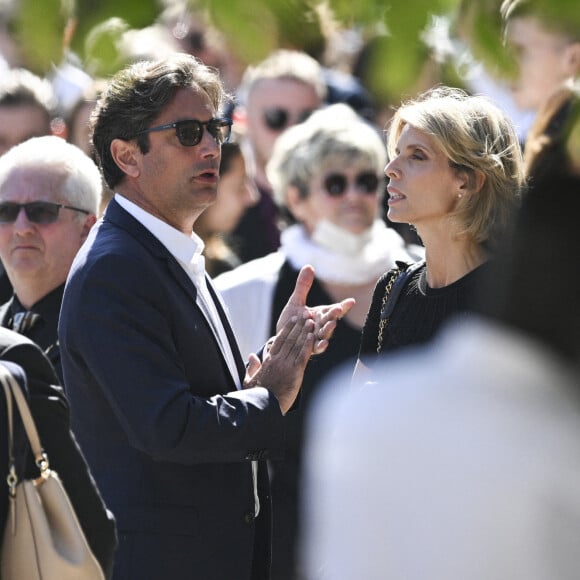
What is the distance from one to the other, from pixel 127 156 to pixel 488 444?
2709 mm

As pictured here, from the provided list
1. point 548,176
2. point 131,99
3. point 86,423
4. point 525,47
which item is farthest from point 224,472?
point 548,176

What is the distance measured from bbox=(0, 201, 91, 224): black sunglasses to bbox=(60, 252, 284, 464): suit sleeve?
1.04m

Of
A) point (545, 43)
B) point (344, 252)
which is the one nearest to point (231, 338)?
point (344, 252)

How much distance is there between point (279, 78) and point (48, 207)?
3.04m

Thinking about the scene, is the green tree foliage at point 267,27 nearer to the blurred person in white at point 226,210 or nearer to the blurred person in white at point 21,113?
the blurred person in white at point 226,210

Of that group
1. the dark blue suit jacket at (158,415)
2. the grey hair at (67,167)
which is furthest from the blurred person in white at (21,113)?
the dark blue suit jacket at (158,415)

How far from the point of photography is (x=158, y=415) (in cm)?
360

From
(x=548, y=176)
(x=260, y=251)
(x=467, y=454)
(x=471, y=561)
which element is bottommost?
(x=260, y=251)

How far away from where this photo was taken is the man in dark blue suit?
367cm

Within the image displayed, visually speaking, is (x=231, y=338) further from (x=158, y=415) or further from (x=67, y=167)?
(x=67, y=167)

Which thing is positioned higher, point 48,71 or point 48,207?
point 48,71

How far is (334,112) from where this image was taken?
6.19 m

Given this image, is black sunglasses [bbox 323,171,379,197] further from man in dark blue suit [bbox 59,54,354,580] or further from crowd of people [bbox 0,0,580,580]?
man in dark blue suit [bbox 59,54,354,580]

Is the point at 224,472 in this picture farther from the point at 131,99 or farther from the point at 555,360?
the point at 555,360
